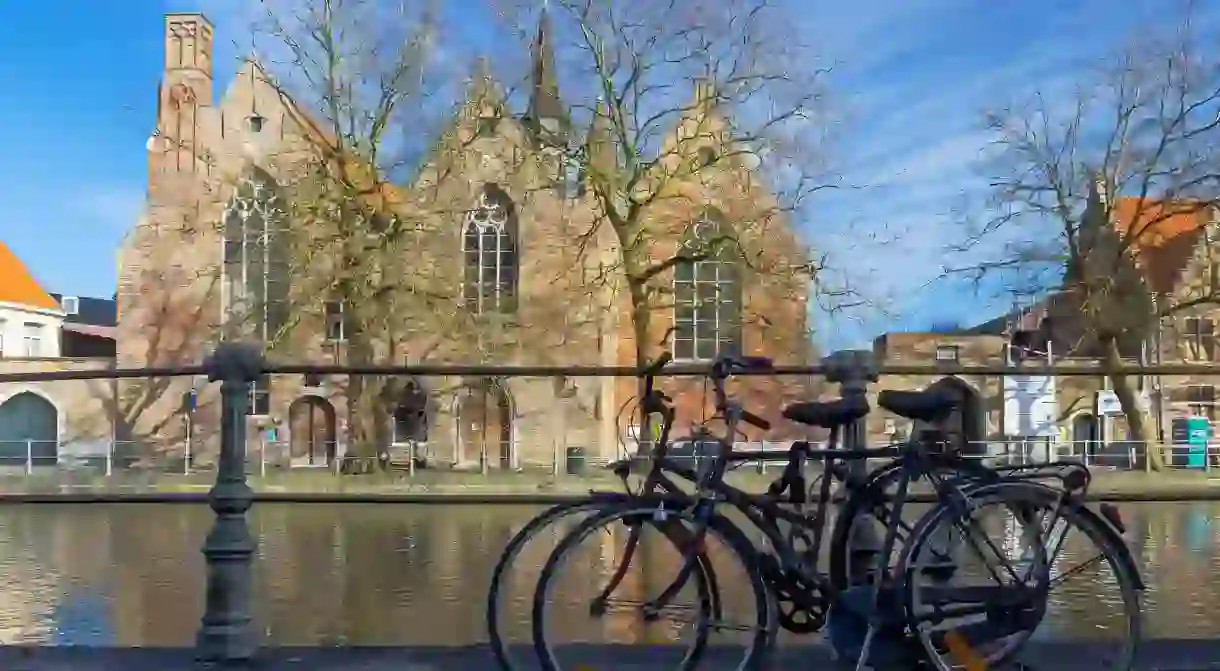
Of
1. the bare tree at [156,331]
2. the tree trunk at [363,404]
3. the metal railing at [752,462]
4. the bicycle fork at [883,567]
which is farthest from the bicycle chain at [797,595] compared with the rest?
the bare tree at [156,331]

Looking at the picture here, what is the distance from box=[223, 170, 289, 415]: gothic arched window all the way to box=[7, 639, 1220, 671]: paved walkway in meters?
30.1

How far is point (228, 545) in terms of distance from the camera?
4066 mm

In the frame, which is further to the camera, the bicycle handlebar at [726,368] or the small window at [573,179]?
the small window at [573,179]

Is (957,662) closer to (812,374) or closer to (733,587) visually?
(733,587)

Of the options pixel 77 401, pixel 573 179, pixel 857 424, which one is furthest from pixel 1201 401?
pixel 857 424

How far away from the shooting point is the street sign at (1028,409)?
18.3 feet

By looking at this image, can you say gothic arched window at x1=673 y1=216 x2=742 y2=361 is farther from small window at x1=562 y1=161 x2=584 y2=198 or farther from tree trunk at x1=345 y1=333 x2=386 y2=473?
tree trunk at x1=345 y1=333 x2=386 y2=473

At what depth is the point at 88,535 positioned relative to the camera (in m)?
14.6

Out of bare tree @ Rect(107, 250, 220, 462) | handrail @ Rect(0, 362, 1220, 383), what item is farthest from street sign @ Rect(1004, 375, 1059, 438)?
bare tree @ Rect(107, 250, 220, 462)

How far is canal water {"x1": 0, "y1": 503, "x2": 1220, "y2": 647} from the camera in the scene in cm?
595

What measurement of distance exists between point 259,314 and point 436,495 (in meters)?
32.3

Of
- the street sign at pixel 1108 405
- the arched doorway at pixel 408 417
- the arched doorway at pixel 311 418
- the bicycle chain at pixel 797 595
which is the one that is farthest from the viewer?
the arched doorway at pixel 311 418

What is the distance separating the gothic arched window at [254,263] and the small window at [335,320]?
1.42 m

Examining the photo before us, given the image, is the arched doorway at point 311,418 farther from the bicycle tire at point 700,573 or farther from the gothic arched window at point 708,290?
the bicycle tire at point 700,573
